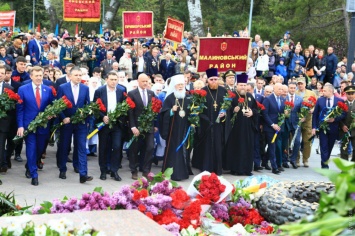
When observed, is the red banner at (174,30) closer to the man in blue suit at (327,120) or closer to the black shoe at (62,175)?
the man in blue suit at (327,120)

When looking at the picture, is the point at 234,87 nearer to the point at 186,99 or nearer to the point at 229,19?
the point at 186,99

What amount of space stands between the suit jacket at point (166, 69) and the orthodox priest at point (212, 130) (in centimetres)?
832

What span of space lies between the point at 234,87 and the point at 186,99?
1.62 metres

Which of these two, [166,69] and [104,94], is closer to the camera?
[104,94]

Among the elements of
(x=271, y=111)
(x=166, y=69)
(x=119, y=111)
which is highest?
(x=166, y=69)

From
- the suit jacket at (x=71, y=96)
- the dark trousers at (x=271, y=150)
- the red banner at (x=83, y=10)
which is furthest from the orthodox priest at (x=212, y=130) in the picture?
the red banner at (x=83, y=10)

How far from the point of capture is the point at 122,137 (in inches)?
511

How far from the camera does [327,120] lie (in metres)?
14.1

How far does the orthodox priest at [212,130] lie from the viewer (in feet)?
43.7

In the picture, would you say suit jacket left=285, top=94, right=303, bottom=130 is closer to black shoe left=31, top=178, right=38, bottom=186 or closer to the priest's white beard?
the priest's white beard

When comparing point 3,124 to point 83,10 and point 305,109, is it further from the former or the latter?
point 83,10

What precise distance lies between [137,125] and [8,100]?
2.47m

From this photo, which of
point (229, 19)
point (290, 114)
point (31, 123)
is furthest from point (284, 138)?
point (229, 19)

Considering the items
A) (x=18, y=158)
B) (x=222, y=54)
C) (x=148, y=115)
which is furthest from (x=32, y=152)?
(x=222, y=54)
